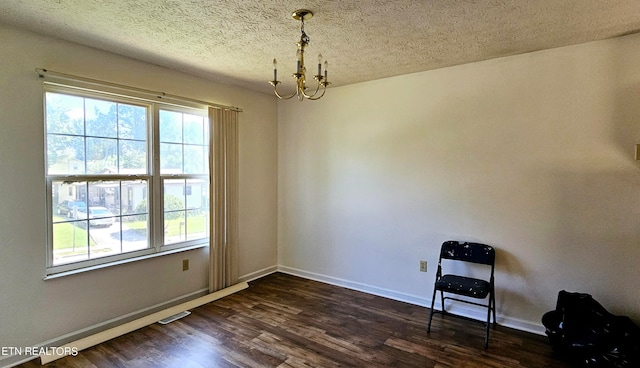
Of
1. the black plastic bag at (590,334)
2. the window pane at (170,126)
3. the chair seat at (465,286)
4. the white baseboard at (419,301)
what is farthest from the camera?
the window pane at (170,126)

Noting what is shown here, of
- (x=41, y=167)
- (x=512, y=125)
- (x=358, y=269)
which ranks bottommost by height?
(x=358, y=269)

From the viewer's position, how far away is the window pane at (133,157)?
2934mm

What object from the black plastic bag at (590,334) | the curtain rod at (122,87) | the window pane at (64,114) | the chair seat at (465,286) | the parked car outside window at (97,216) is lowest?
the black plastic bag at (590,334)

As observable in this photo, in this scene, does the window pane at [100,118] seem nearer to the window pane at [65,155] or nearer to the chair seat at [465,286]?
the window pane at [65,155]

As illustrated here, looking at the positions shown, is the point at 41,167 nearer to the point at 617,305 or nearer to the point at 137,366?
the point at 137,366

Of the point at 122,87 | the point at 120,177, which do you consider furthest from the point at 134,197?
the point at 122,87

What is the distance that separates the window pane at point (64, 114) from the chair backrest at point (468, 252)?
344 cm

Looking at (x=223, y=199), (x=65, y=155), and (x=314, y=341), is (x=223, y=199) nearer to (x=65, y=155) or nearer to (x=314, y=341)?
(x=65, y=155)

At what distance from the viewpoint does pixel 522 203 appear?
9.31 feet

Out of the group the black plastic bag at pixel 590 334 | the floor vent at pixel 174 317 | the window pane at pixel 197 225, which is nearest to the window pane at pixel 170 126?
the window pane at pixel 197 225

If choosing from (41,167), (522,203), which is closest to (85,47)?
(41,167)

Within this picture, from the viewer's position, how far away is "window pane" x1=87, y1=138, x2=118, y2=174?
2.71 metres

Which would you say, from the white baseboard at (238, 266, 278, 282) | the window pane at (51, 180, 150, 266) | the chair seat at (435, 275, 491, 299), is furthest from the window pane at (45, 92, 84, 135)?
the chair seat at (435, 275, 491, 299)

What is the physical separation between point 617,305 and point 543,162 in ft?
4.07
